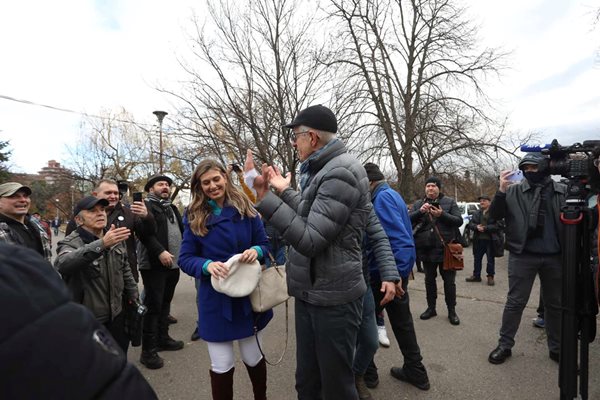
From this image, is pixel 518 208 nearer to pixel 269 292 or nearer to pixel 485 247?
pixel 269 292

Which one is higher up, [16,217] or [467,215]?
[16,217]

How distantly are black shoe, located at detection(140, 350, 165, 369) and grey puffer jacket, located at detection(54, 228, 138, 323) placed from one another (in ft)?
3.51

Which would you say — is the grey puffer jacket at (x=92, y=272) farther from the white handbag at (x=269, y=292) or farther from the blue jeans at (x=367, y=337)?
the blue jeans at (x=367, y=337)

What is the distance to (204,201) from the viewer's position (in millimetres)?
2557

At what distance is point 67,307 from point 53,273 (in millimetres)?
90

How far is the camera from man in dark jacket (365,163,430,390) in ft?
10.0

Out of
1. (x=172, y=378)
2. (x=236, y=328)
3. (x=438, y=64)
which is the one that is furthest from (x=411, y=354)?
(x=438, y=64)

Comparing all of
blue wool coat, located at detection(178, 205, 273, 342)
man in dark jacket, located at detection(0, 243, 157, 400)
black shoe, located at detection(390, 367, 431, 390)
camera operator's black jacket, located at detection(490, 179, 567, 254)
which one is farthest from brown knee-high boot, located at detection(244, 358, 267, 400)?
camera operator's black jacket, located at detection(490, 179, 567, 254)

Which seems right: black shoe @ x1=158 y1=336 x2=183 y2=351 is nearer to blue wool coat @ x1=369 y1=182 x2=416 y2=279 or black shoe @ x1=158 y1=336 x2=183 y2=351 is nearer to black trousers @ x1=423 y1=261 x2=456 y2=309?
blue wool coat @ x1=369 y1=182 x2=416 y2=279

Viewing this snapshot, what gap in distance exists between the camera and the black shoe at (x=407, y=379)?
300 cm

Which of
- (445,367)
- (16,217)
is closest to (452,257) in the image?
(445,367)

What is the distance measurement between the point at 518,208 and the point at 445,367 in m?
1.76

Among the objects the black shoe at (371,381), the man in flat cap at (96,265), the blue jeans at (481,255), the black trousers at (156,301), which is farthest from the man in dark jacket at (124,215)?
the blue jeans at (481,255)

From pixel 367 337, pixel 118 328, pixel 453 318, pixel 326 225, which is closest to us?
pixel 326 225
